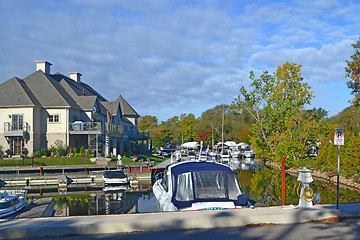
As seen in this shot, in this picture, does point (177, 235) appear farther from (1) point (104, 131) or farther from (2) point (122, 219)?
(1) point (104, 131)

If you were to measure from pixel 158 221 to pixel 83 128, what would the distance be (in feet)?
124

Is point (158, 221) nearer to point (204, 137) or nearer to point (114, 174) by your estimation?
point (114, 174)

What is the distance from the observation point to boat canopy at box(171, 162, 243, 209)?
1331cm

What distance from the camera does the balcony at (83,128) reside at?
44125 mm

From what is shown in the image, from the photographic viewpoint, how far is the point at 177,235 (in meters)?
8.66

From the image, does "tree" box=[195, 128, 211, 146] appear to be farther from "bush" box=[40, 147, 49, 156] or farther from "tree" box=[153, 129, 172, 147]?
"bush" box=[40, 147, 49, 156]

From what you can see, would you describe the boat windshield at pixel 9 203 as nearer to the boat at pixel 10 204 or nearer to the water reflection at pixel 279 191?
the boat at pixel 10 204

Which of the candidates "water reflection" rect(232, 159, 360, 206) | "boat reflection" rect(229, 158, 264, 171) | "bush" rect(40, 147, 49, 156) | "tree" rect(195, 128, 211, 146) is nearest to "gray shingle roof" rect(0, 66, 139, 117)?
"bush" rect(40, 147, 49, 156)

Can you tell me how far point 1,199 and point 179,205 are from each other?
42.2 feet

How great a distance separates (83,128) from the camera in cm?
4503

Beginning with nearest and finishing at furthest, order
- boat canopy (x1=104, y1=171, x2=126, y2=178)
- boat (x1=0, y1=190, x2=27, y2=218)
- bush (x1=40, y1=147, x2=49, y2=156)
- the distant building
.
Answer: boat (x1=0, y1=190, x2=27, y2=218) → boat canopy (x1=104, y1=171, x2=126, y2=178) → bush (x1=40, y1=147, x2=49, y2=156) → the distant building

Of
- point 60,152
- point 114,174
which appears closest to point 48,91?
point 60,152

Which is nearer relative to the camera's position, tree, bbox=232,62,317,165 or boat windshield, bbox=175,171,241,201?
boat windshield, bbox=175,171,241,201

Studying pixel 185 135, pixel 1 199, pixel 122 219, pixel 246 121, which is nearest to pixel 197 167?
pixel 122 219
